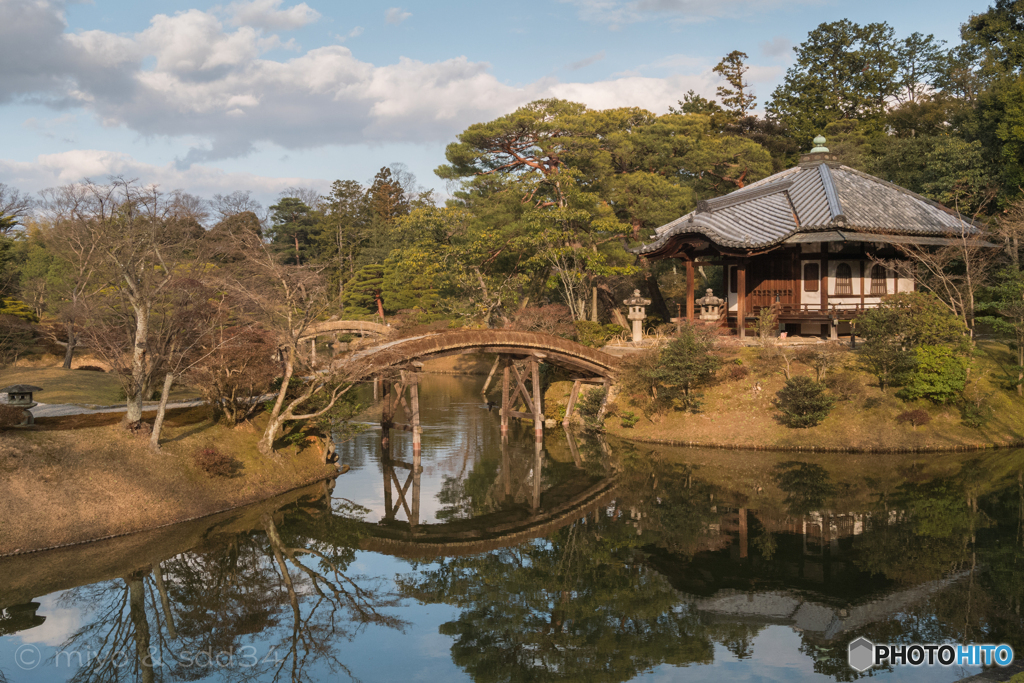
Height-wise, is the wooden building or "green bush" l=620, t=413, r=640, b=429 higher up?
the wooden building

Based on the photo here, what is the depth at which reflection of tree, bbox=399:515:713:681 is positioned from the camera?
484 inches

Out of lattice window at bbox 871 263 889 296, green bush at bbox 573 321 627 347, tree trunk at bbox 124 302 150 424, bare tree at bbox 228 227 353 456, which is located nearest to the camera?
tree trunk at bbox 124 302 150 424

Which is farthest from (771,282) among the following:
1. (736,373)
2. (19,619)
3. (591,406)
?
(19,619)

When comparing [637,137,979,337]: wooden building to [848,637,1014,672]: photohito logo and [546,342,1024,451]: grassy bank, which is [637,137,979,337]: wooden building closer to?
[546,342,1024,451]: grassy bank

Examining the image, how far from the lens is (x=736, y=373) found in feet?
99.0

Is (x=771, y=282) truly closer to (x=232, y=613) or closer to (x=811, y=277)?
(x=811, y=277)

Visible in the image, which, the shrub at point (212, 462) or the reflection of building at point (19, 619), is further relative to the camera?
the shrub at point (212, 462)

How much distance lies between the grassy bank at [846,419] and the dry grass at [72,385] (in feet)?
69.0

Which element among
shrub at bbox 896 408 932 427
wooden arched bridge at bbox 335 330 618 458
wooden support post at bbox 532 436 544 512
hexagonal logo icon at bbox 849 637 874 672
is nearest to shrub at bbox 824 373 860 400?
shrub at bbox 896 408 932 427

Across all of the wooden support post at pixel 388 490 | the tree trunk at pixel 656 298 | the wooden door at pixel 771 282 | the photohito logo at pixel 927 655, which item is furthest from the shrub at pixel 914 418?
the wooden support post at pixel 388 490

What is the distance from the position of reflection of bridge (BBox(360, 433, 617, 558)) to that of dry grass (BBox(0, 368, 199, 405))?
1209cm

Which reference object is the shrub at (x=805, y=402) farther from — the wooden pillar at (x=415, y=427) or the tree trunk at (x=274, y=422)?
the tree trunk at (x=274, y=422)

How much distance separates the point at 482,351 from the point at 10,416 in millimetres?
15312

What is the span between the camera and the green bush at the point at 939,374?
26.6 metres
